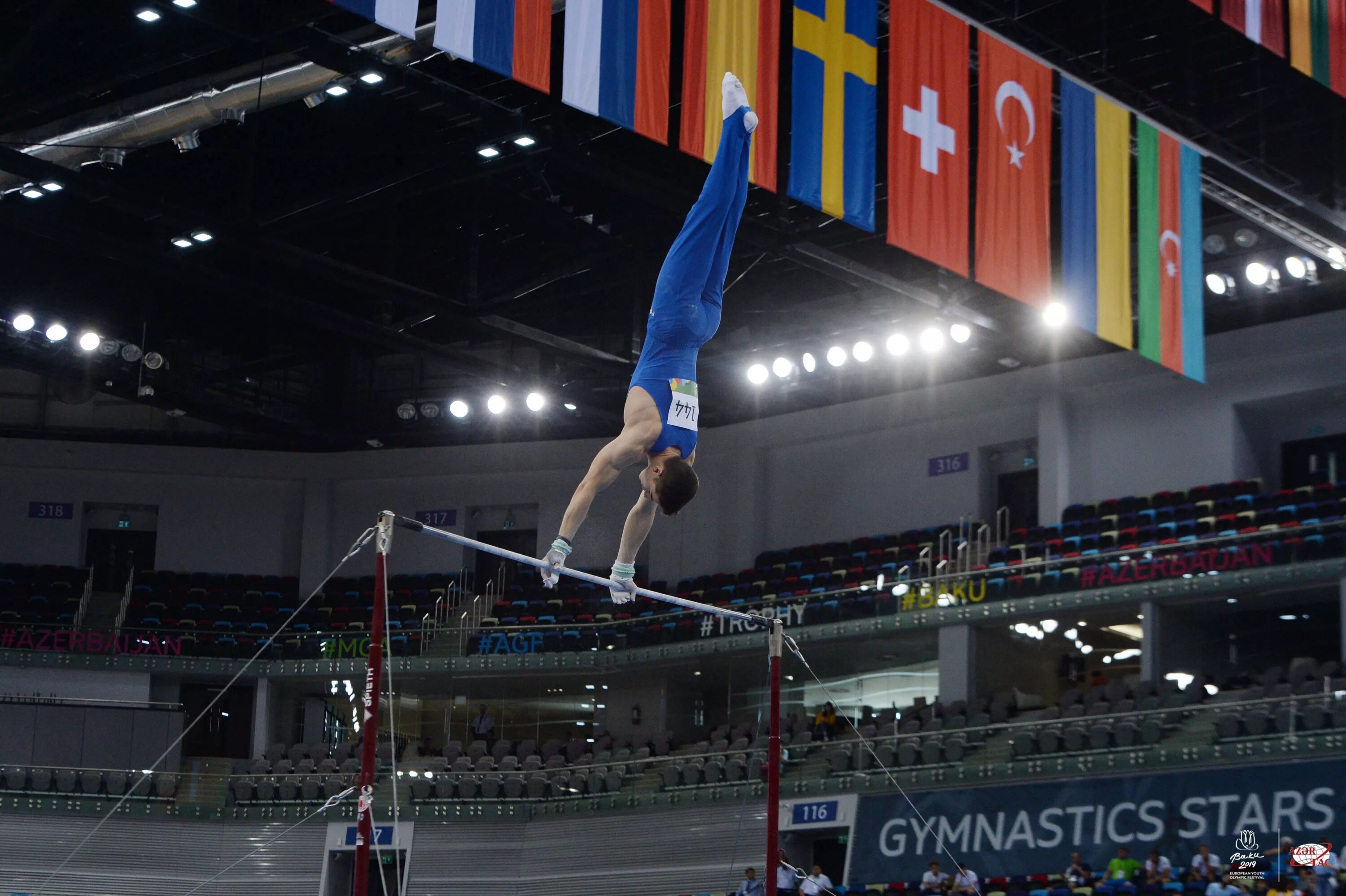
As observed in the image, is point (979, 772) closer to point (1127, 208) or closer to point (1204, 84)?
point (1127, 208)

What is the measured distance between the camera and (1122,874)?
15938mm

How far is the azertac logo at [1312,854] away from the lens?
14.4 m

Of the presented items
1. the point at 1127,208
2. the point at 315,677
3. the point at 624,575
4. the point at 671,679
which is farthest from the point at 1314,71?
the point at 315,677

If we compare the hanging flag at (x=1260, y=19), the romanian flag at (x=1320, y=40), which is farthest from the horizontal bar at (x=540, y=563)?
the romanian flag at (x=1320, y=40)

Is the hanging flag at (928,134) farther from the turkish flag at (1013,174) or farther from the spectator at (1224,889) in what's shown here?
the spectator at (1224,889)

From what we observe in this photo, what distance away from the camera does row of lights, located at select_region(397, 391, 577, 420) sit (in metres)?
27.8

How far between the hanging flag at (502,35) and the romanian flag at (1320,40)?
26.1 feet

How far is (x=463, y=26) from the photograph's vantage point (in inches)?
504

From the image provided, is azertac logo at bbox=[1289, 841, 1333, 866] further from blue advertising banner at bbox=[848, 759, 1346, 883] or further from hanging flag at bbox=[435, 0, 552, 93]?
hanging flag at bbox=[435, 0, 552, 93]

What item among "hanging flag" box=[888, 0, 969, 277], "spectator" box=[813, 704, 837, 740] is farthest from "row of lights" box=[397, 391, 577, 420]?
"hanging flag" box=[888, 0, 969, 277]

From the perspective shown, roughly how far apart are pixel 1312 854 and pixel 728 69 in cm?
911

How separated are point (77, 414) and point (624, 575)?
25.1 m

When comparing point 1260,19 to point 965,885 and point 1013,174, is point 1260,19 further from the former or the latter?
point 965,885

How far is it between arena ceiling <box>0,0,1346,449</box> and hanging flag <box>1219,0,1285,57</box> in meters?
1.34
